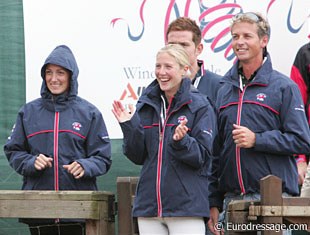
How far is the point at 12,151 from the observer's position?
6.31m

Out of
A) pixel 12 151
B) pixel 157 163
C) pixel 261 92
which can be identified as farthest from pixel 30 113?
pixel 261 92

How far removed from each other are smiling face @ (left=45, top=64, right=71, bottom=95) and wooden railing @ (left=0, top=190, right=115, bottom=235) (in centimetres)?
72

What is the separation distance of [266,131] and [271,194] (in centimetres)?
54

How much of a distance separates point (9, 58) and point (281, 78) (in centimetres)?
248

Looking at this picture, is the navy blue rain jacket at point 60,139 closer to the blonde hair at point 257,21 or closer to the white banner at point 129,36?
the white banner at point 129,36

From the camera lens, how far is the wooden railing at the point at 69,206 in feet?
19.5

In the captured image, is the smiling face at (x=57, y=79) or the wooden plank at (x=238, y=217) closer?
the wooden plank at (x=238, y=217)

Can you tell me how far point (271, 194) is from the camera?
17.6 feet

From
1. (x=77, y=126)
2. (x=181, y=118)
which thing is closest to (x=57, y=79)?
(x=77, y=126)

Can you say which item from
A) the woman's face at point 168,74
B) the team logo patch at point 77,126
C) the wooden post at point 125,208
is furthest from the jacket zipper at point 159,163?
the team logo patch at point 77,126

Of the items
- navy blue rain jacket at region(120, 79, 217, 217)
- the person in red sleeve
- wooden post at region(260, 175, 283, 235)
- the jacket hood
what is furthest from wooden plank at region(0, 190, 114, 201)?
the person in red sleeve

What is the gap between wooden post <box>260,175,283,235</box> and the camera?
5.33 m

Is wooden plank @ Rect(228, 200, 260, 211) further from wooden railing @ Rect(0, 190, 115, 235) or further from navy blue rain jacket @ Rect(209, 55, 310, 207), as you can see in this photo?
wooden railing @ Rect(0, 190, 115, 235)

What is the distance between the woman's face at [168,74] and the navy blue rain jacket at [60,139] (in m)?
0.79
